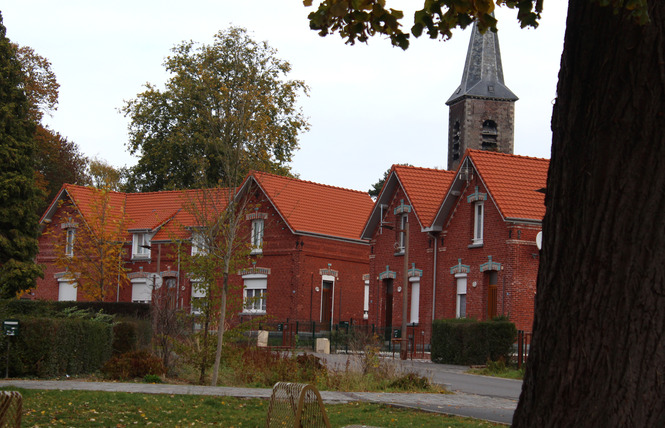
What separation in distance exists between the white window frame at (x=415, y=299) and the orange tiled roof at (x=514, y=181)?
20.9 feet

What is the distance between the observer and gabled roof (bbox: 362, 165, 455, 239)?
3972 cm

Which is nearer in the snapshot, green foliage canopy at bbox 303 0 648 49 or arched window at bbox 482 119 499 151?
green foliage canopy at bbox 303 0 648 49

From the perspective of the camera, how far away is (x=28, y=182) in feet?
124

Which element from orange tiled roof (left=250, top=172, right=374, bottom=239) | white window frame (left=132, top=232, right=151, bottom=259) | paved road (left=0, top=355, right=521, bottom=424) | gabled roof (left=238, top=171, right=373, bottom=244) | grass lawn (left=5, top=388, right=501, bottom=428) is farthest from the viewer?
white window frame (left=132, top=232, right=151, bottom=259)

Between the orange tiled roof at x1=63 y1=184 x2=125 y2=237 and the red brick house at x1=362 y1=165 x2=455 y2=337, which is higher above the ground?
the orange tiled roof at x1=63 y1=184 x2=125 y2=237

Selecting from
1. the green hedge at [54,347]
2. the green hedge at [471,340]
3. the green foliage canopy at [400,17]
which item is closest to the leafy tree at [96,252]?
the green hedge at [471,340]

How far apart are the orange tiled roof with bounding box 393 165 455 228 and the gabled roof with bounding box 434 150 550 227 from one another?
1.46 m

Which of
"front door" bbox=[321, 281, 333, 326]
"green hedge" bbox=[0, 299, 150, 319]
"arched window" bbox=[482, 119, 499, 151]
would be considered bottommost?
"green hedge" bbox=[0, 299, 150, 319]

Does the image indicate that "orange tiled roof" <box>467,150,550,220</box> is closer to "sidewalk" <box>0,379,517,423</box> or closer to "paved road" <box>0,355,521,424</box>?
"paved road" <box>0,355,521,424</box>

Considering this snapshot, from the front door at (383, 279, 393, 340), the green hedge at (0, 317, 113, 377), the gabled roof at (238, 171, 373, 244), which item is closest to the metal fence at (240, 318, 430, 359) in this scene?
the front door at (383, 279, 393, 340)

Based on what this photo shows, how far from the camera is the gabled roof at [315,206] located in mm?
46594

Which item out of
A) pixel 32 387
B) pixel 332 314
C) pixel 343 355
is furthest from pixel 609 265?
pixel 332 314

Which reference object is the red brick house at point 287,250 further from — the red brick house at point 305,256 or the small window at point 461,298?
the small window at point 461,298

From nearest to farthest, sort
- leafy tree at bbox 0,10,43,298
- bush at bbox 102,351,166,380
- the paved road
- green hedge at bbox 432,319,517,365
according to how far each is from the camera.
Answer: the paved road < bush at bbox 102,351,166,380 < green hedge at bbox 432,319,517,365 < leafy tree at bbox 0,10,43,298
